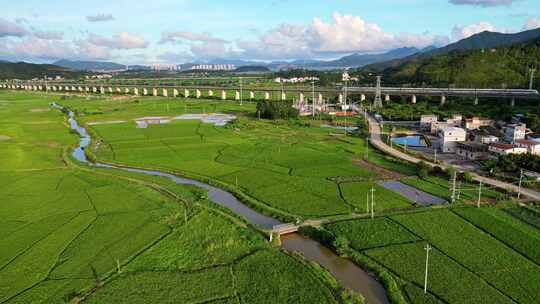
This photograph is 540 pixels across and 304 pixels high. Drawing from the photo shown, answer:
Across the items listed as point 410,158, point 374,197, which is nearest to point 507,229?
point 374,197

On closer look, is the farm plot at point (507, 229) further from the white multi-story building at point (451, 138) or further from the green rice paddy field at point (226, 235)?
the white multi-story building at point (451, 138)

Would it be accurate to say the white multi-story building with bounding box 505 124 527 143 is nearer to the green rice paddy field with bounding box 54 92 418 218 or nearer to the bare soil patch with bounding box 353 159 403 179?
the green rice paddy field with bounding box 54 92 418 218

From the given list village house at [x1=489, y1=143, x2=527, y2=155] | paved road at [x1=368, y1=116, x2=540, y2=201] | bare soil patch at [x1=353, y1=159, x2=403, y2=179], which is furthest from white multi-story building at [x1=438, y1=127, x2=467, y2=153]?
bare soil patch at [x1=353, y1=159, x2=403, y2=179]

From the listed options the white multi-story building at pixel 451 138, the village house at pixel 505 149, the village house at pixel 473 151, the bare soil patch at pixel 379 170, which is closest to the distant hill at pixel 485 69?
the white multi-story building at pixel 451 138

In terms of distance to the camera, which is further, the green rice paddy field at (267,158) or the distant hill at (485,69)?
the distant hill at (485,69)

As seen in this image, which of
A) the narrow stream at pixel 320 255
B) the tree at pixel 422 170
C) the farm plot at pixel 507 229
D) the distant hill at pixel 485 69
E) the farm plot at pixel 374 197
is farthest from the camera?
the distant hill at pixel 485 69
